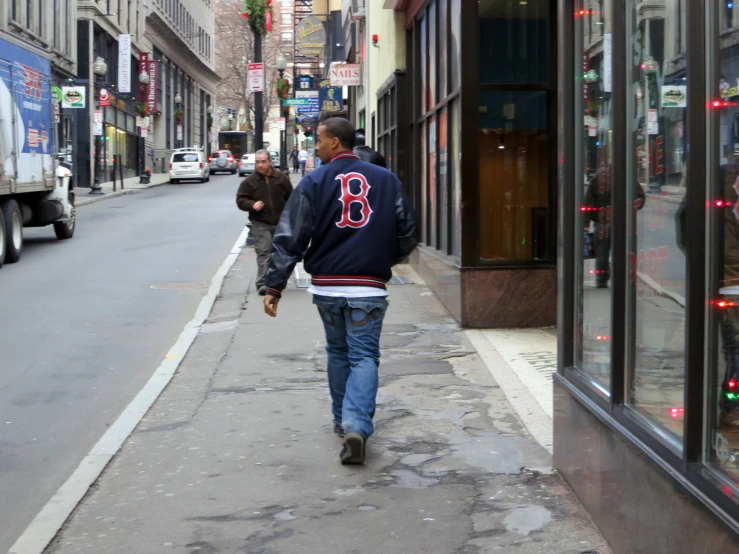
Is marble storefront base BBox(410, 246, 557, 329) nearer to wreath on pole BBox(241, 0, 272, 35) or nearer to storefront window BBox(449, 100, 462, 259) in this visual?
storefront window BBox(449, 100, 462, 259)

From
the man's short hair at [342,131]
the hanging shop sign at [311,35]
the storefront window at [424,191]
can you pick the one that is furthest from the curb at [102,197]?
the man's short hair at [342,131]

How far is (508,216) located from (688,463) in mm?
7218

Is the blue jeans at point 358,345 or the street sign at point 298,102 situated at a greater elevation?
the street sign at point 298,102

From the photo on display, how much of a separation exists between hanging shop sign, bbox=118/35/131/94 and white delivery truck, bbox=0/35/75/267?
97.8 ft

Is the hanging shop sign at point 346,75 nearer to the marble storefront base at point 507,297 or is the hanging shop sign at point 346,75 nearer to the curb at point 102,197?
the curb at point 102,197

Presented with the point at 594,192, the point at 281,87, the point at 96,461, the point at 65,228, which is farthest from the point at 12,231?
the point at 281,87

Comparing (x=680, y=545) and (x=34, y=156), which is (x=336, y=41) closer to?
(x=34, y=156)

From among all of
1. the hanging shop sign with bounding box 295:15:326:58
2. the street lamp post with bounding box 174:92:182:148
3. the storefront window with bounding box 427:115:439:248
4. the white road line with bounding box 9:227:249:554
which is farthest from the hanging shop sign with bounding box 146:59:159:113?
the white road line with bounding box 9:227:249:554

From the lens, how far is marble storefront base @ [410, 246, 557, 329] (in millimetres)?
10203

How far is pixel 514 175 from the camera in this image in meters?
10.7

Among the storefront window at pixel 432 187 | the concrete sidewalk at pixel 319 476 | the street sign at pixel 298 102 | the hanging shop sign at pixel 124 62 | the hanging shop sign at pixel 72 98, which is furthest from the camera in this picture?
the hanging shop sign at pixel 124 62

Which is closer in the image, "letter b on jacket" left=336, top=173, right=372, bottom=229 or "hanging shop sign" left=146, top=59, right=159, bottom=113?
"letter b on jacket" left=336, top=173, right=372, bottom=229

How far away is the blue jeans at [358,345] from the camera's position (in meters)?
5.76

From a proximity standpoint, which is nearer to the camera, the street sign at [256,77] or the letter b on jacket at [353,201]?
the letter b on jacket at [353,201]
